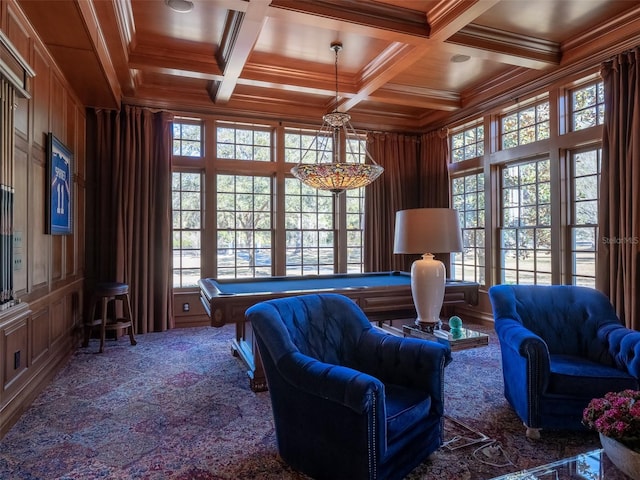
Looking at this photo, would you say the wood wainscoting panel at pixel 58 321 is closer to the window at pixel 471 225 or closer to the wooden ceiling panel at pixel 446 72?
the wooden ceiling panel at pixel 446 72

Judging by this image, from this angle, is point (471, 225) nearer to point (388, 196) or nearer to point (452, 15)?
point (388, 196)

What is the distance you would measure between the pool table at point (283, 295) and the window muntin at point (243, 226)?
1.60 meters

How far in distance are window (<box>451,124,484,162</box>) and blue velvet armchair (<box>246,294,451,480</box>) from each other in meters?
4.33

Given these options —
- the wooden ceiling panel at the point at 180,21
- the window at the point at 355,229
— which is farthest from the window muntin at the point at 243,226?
the wooden ceiling panel at the point at 180,21

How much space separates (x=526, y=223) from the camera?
521 centimetres

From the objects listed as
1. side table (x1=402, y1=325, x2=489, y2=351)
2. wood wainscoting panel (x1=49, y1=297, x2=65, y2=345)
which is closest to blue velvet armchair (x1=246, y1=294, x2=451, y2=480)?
side table (x1=402, y1=325, x2=489, y2=351)

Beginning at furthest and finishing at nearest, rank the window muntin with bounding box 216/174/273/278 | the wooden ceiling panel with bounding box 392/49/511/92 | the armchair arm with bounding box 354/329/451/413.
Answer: the window muntin with bounding box 216/174/273/278
the wooden ceiling panel with bounding box 392/49/511/92
the armchair arm with bounding box 354/329/451/413

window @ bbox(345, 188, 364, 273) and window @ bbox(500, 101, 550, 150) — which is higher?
window @ bbox(500, 101, 550, 150)

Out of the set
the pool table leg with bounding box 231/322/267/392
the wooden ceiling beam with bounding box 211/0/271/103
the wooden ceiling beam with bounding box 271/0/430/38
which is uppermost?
the wooden ceiling beam with bounding box 271/0/430/38

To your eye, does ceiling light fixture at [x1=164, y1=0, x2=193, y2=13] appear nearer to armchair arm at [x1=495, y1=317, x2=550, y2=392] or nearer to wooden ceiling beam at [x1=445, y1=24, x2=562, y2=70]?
wooden ceiling beam at [x1=445, y1=24, x2=562, y2=70]

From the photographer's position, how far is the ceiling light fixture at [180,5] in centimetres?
345

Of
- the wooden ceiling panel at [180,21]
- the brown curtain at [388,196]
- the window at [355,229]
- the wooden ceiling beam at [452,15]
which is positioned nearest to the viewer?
the wooden ceiling beam at [452,15]

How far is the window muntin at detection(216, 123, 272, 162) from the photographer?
5.90m

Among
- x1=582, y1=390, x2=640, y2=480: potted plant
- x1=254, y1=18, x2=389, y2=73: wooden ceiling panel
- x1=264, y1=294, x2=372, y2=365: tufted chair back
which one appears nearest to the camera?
x1=582, y1=390, x2=640, y2=480: potted plant
